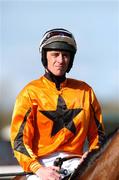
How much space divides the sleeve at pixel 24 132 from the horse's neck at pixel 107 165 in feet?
1.93

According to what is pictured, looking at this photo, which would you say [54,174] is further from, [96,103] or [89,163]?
[96,103]

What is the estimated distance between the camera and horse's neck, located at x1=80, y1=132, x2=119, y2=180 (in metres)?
5.31

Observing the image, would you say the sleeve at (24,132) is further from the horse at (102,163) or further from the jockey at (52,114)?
the horse at (102,163)

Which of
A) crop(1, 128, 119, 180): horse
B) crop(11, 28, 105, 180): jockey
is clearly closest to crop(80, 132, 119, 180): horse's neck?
crop(1, 128, 119, 180): horse

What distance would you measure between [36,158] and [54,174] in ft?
1.42

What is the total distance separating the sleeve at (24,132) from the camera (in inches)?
233

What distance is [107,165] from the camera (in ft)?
17.7

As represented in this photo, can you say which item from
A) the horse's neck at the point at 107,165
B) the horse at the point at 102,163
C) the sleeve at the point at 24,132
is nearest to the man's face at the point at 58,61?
the sleeve at the point at 24,132

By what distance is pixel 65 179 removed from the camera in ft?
18.6

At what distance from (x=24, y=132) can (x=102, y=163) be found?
889 millimetres

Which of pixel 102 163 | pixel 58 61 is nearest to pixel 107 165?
pixel 102 163

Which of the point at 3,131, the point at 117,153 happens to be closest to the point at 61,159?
the point at 117,153

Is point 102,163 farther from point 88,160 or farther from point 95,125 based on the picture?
point 95,125

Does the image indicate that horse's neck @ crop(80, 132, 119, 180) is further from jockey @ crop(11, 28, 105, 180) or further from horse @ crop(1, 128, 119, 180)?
jockey @ crop(11, 28, 105, 180)
